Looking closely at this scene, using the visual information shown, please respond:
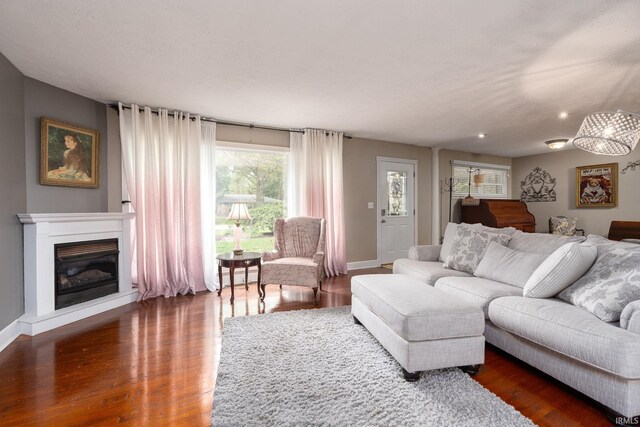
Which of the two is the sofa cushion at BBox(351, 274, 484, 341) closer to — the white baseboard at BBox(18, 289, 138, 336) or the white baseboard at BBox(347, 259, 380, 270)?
the white baseboard at BBox(18, 289, 138, 336)

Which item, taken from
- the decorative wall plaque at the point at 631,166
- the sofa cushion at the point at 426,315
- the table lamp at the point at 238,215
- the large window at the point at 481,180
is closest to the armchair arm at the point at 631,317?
the sofa cushion at the point at 426,315

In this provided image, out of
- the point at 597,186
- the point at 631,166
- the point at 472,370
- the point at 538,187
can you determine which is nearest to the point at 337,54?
the point at 472,370

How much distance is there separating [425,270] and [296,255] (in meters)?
1.67

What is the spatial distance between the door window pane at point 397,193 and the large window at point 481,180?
1.33m

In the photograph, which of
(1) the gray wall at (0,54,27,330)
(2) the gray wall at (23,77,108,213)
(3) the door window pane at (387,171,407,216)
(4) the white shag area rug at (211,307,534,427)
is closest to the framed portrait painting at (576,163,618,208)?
(3) the door window pane at (387,171,407,216)

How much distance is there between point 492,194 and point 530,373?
6211 mm

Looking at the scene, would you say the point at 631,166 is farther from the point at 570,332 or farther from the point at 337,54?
the point at 337,54

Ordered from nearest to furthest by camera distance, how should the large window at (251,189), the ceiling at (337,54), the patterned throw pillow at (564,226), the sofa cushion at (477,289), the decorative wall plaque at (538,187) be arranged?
the ceiling at (337,54)
the sofa cushion at (477,289)
the large window at (251,189)
the patterned throw pillow at (564,226)
the decorative wall plaque at (538,187)

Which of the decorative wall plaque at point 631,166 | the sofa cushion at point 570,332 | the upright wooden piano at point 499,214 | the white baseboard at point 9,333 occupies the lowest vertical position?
the white baseboard at point 9,333

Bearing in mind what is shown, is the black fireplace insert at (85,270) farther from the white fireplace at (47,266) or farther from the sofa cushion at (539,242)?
the sofa cushion at (539,242)

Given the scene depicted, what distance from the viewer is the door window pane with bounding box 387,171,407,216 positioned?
593cm

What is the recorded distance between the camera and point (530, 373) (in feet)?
6.68

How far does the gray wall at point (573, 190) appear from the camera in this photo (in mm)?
5691

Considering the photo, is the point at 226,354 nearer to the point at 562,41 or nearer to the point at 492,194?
the point at 562,41
